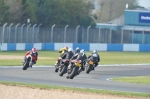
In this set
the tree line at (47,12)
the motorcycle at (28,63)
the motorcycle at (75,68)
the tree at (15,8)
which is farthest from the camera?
the tree at (15,8)

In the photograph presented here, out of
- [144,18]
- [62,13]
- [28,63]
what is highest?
[62,13]

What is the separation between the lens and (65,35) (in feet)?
205

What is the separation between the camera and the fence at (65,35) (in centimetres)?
5581

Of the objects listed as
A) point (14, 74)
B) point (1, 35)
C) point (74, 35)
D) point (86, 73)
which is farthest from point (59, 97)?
point (74, 35)

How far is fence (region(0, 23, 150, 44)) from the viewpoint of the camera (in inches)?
2197

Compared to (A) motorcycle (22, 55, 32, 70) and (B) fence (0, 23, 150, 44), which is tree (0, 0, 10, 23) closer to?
(B) fence (0, 23, 150, 44)

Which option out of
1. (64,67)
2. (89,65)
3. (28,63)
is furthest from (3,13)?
(64,67)

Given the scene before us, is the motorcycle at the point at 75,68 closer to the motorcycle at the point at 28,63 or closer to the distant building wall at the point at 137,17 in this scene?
the motorcycle at the point at 28,63

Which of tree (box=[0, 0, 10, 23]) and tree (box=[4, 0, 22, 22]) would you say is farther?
tree (box=[4, 0, 22, 22])

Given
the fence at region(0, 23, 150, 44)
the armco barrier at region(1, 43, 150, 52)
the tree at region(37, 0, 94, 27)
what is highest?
the tree at region(37, 0, 94, 27)

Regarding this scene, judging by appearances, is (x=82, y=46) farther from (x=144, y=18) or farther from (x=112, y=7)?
(x=112, y=7)

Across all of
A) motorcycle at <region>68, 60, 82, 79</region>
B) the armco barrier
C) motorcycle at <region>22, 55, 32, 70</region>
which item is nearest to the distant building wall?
the armco barrier

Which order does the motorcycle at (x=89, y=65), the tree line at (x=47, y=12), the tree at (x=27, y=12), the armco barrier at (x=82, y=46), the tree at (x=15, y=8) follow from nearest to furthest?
the motorcycle at (x=89, y=65), the armco barrier at (x=82, y=46), the tree line at (x=47, y=12), the tree at (x=15, y=8), the tree at (x=27, y=12)

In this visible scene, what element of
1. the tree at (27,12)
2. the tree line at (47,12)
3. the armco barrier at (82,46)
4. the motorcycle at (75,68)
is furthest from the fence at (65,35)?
the motorcycle at (75,68)
